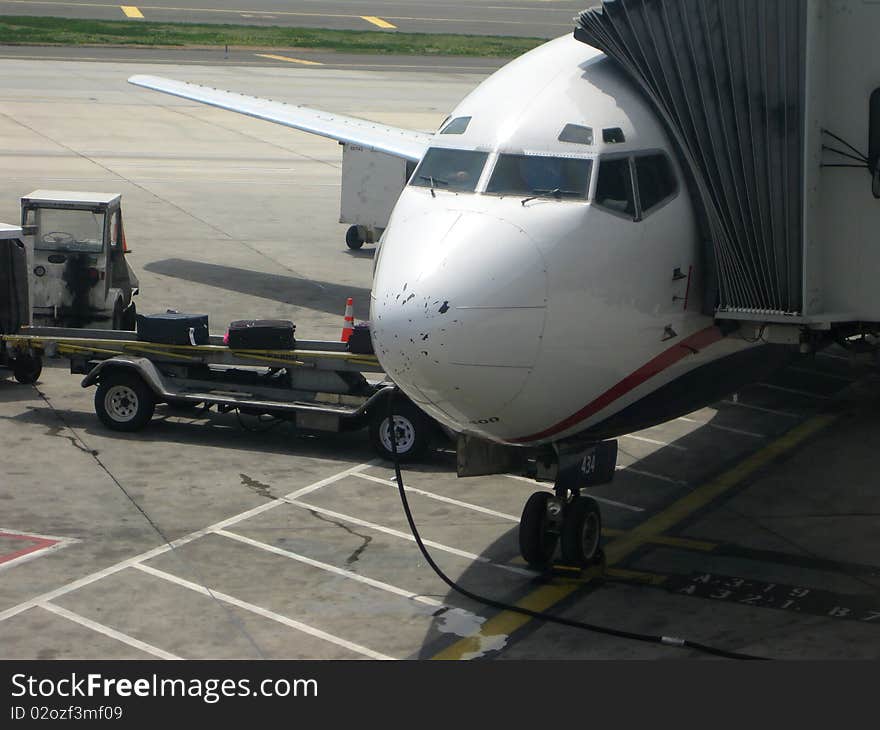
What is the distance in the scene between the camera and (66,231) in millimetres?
26297

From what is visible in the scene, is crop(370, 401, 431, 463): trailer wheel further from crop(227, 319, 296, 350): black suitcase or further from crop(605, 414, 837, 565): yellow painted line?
crop(605, 414, 837, 565): yellow painted line

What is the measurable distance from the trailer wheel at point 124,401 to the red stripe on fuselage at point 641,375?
347 inches

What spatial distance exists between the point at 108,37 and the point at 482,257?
2900 inches

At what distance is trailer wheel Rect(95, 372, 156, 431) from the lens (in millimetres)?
21609

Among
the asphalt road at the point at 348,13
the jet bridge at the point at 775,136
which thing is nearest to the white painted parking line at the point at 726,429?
the jet bridge at the point at 775,136

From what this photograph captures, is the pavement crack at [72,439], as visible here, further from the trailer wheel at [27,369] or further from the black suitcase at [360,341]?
the black suitcase at [360,341]

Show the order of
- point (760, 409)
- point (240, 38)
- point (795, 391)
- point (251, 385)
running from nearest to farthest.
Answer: point (251, 385) → point (760, 409) → point (795, 391) → point (240, 38)

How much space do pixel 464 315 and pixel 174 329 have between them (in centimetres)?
957

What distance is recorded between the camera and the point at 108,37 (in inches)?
3223

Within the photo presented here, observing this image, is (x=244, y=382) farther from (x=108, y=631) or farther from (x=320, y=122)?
(x=320, y=122)

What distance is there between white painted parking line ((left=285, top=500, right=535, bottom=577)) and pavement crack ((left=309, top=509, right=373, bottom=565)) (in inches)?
3.3

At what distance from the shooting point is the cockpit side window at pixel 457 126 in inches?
604

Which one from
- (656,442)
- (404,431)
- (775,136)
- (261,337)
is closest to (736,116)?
(775,136)

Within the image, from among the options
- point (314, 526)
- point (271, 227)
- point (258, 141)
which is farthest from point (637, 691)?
point (258, 141)
